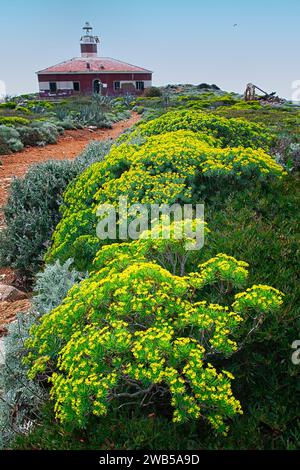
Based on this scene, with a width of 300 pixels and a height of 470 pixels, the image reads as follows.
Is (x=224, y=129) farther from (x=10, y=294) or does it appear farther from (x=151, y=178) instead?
(x=10, y=294)

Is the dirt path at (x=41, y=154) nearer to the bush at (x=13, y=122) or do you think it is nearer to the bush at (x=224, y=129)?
the bush at (x=13, y=122)

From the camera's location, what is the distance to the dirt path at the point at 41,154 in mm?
12691

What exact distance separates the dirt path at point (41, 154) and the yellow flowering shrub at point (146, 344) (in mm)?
7001

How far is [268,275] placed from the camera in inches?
155

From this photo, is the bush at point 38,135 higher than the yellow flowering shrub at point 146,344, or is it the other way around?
the bush at point 38,135

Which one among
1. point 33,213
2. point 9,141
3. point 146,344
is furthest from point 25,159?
point 146,344

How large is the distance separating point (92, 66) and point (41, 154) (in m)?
45.0

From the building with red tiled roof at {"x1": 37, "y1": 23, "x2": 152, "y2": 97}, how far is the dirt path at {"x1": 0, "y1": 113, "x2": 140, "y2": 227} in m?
35.4

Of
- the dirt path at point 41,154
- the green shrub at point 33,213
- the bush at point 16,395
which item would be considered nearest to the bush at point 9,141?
the dirt path at point 41,154

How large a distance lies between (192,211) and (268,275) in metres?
1.84

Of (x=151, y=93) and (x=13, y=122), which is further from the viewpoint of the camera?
(x=151, y=93)

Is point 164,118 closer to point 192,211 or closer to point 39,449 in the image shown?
point 192,211

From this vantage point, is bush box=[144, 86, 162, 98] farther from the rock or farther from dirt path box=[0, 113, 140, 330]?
the rock

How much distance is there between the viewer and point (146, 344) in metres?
2.67
